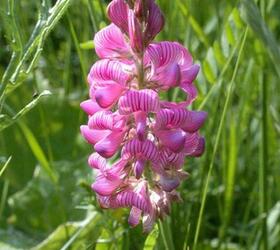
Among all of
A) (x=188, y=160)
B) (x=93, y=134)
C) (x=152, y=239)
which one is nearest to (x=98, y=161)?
(x=93, y=134)

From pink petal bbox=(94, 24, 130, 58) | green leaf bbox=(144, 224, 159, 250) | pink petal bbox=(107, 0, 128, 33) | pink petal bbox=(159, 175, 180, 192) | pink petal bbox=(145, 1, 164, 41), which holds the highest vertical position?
pink petal bbox=(107, 0, 128, 33)

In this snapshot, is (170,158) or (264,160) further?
(264,160)

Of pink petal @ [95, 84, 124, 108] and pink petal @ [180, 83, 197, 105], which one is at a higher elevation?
pink petal @ [95, 84, 124, 108]

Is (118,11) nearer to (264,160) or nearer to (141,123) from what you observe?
(141,123)

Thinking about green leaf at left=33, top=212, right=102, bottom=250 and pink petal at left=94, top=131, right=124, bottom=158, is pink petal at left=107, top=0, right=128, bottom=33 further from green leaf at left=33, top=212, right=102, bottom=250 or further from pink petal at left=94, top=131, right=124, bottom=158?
green leaf at left=33, top=212, right=102, bottom=250

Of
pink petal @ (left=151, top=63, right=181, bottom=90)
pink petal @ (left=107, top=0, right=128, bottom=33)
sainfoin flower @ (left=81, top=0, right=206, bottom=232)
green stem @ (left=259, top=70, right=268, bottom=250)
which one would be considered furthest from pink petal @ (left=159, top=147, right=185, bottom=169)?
green stem @ (left=259, top=70, right=268, bottom=250)
